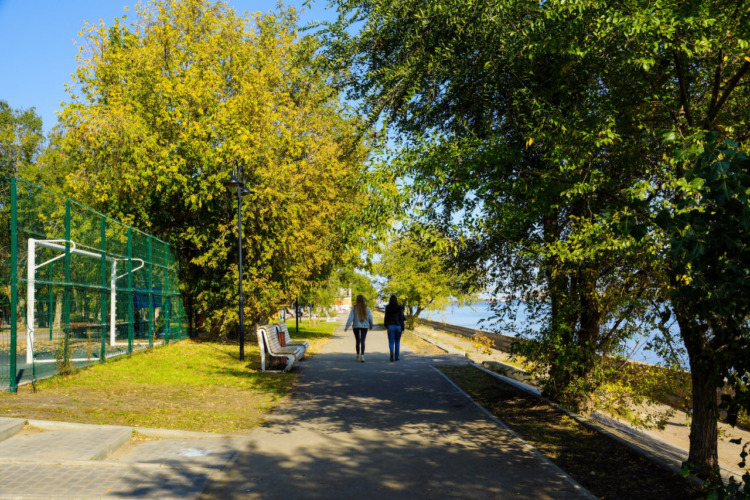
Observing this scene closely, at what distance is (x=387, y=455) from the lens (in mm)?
6992

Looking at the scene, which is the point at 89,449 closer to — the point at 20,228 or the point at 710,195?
the point at 20,228

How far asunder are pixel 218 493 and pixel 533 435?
14.5 ft

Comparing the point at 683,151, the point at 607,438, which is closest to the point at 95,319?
the point at 607,438

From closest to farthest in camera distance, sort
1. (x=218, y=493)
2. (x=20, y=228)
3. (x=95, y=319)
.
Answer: (x=218, y=493)
(x=20, y=228)
(x=95, y=319)

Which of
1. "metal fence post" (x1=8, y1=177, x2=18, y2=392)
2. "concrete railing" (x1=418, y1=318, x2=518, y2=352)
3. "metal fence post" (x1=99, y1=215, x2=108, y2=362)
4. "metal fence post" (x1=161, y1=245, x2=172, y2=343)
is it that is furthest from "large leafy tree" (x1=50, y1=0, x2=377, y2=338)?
"metal fence post" (x1=8, y1=177, x2=18, y2=392)

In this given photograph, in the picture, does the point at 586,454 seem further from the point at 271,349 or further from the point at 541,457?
the point at 271,349

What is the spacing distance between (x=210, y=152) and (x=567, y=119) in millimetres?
15420

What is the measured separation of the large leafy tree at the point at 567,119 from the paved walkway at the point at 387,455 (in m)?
1.82

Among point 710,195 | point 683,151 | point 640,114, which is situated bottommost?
point 710,195

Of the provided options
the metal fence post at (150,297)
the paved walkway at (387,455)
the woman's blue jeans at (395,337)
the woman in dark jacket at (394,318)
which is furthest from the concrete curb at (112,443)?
the metal fence post at (150,297)

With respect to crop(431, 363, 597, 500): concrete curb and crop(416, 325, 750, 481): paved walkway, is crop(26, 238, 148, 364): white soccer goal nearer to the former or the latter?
crop(431, 363, 597, 500): concrete curb

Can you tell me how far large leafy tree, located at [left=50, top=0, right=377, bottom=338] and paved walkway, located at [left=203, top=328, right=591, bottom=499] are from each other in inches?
447

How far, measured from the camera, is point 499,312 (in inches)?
407

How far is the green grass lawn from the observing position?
8328 mm
